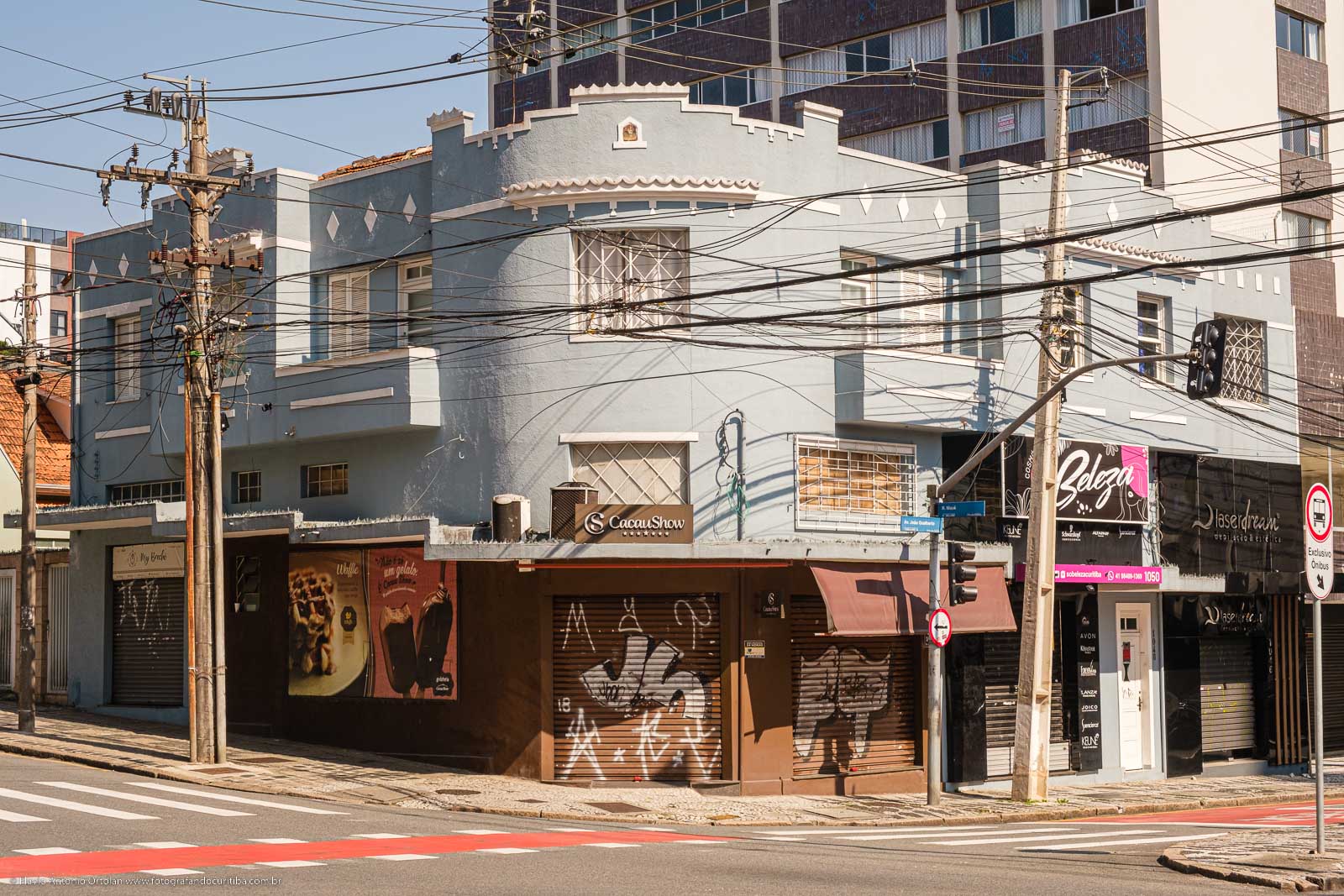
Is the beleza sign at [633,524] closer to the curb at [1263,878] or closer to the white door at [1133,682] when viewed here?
the curb at [1263,878]

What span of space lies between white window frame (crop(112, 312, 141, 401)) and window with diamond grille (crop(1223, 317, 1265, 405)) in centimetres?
2159

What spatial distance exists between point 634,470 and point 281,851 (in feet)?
34.6

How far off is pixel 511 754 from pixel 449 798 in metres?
2.71

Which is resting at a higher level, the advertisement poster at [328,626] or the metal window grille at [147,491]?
the metal window grille at [147,491]

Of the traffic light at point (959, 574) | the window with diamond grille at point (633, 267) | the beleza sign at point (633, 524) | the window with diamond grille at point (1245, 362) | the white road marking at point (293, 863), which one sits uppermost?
the window with diamond grille at point (633, 267)

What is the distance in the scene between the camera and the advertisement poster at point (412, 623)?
25.2 m

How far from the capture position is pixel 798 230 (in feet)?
83.4

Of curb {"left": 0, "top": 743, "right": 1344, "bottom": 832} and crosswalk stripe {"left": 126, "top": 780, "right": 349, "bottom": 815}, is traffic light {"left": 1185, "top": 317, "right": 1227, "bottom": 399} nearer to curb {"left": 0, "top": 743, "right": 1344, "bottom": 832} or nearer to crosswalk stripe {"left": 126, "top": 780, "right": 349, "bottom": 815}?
curb {"left": 0, "top": 743, "right": 1344, "bottom": 832}

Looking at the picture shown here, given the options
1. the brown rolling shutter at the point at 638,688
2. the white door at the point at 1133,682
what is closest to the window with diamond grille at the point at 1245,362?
the white door at the point at 1133,682

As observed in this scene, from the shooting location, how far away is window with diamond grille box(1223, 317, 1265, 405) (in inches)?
1257

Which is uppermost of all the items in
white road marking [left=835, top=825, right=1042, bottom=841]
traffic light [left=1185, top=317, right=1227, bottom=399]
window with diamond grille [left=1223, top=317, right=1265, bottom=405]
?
window with diamond grille [left=1223, top=317, right=1265, bottom=405]

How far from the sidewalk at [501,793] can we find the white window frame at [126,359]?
21.8ft

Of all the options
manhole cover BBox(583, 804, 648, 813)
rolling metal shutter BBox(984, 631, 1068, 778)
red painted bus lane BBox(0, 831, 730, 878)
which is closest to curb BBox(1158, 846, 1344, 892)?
red painted bus lane BBox(0, 831, 730, 878)

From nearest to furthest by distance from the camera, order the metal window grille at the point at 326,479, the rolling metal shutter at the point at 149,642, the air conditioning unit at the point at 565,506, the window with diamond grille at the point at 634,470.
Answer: the air conditioning unit at the point at 565,506
the window with diamond grille at the point at 634,470
the metal window grille at the point at 326,479
the rolling metal shutter at the point at 149,642
